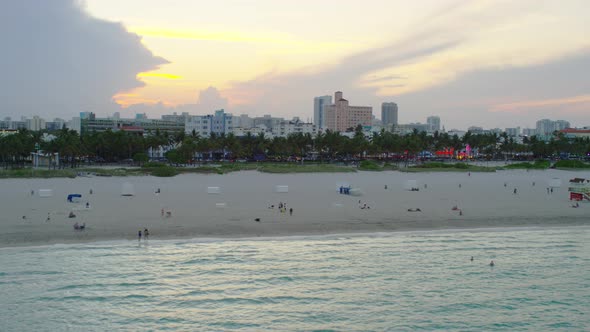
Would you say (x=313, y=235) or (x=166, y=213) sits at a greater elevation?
(x=166, y=213)

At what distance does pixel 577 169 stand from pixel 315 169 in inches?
2221

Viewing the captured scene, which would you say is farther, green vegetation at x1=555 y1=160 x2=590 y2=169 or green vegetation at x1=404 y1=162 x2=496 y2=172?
green vegetation at x1=555 y1=160 x2=590 y2=169

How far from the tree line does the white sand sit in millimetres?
32603

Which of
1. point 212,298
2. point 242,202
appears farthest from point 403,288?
point 242,202

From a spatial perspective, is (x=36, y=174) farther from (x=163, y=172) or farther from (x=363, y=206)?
(x=363, y=206)

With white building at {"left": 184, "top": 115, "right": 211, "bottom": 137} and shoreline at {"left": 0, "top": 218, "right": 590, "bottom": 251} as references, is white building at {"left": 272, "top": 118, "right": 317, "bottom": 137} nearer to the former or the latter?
white building at {"left": 184, "top": 115, "right": 211, "bottom": 137}

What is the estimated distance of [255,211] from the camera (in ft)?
121

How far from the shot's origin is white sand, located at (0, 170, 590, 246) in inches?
1156

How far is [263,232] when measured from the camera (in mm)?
29672

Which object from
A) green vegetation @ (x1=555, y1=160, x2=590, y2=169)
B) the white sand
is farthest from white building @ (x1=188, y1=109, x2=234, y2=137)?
the white sand

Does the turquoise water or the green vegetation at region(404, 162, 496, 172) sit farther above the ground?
the green vegetation at region(404, 162, 496, 172)

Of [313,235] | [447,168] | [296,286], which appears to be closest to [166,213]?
[313,235]

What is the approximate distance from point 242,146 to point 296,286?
301 ft

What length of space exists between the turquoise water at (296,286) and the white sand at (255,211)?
2.68 m
